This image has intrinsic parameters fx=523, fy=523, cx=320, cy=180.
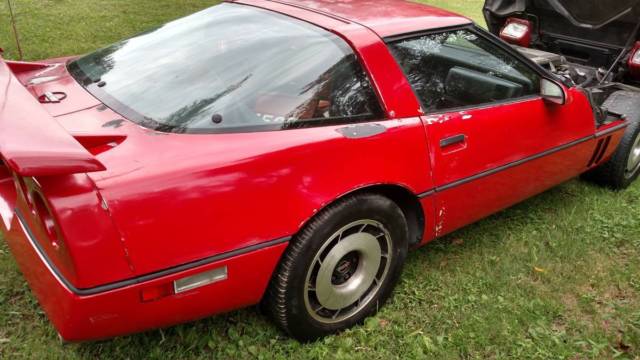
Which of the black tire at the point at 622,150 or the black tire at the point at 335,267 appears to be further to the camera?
the black tire at the point at 622,150

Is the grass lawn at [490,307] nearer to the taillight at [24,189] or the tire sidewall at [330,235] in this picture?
the tire sidewall at [330,235]

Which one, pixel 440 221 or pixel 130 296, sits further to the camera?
pixel 440 221

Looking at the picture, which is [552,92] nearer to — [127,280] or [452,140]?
[452,140]

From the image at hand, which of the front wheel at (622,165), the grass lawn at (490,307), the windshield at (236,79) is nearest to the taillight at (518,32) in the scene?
the front wheel at (622,165)

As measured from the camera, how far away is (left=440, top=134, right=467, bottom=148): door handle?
2.46 metres

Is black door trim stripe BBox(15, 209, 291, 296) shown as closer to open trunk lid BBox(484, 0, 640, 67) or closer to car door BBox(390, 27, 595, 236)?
car door BBox(390, 27, 595, 236)

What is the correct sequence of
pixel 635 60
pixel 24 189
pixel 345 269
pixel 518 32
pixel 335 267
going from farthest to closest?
pixel 518 32
pixel 635 60
pixel 345 269
pixel 335 267
pixel 24 189

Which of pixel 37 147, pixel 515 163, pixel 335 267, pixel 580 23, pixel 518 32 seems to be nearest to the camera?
pixel 37 147

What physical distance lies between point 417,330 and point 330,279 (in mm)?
555

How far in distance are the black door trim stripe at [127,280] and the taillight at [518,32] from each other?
3.85 meters

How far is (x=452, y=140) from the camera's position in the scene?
250 cm

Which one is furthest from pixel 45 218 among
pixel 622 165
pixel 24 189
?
pixel 622 165

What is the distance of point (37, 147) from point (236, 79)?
Result: 2.90ft

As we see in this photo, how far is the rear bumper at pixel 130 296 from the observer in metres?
1.65
